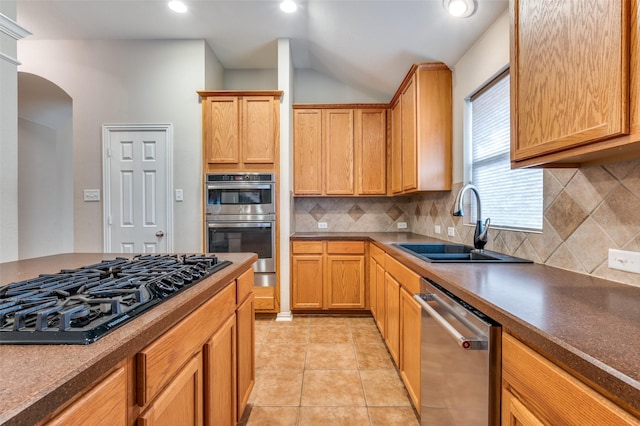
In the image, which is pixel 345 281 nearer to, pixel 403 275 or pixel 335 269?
pixel 335 269

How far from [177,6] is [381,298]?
3.30 meters

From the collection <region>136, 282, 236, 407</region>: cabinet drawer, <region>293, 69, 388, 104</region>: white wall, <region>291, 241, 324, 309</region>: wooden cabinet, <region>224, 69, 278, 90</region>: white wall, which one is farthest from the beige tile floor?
<region>224, 69, 278, 90</region>: white wall

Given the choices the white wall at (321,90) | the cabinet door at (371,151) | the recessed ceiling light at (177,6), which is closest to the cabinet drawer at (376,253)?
the cabinet door at (371,151)

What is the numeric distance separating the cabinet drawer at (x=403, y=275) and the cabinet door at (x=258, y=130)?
1.68 m

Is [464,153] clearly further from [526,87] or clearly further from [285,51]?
[285,51]

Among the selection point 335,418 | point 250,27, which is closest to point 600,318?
point 335,418

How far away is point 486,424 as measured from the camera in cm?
91

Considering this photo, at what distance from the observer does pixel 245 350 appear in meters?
1.58

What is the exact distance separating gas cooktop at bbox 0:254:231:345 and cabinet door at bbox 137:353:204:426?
0.24 m

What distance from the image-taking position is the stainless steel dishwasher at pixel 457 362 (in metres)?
0.90

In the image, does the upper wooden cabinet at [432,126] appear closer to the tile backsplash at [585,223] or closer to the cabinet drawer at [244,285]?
the tile backsplash at [585,223]

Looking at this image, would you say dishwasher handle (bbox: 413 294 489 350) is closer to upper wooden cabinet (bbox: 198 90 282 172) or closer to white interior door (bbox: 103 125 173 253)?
upper wooden cabinet (bbox: 198 90 282 172)

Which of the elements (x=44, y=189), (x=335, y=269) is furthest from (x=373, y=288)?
(x=44, y=189)

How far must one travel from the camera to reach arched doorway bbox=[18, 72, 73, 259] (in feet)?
15.3
